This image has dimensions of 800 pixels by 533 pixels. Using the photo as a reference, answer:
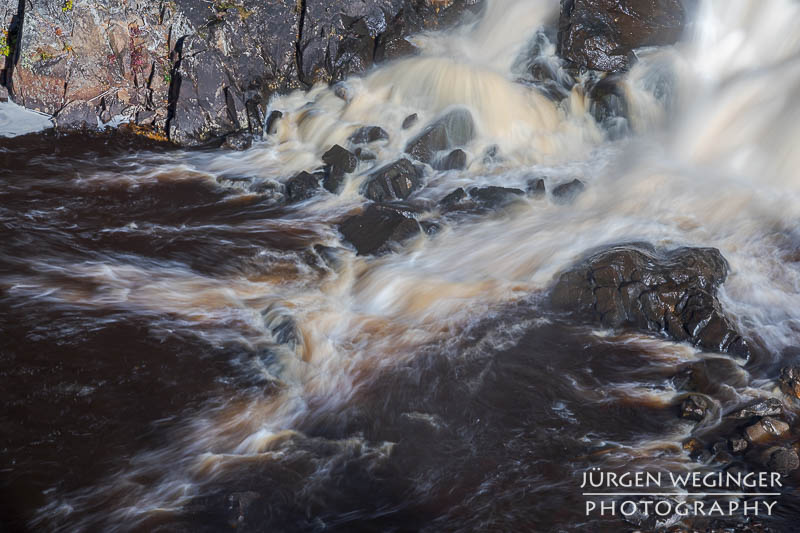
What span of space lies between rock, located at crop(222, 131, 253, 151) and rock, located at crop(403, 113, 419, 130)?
111 inches

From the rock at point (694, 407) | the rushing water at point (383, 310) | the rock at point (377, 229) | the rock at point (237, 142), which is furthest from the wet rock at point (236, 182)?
the rock at point (694, 407)

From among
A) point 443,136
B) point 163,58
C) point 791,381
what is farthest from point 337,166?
point 791,381

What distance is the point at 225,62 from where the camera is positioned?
13227 mm

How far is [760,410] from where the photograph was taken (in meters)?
6.46

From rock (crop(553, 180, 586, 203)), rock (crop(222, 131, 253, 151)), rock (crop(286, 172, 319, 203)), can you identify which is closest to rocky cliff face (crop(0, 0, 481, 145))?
rock (crop(222, 131, 253, 151))

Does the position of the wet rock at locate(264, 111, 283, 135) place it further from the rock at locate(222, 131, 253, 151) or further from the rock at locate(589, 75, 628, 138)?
the rock at locate(589, 75, 628, 138)

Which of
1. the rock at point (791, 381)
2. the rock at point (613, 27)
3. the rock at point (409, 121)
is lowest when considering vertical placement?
the rock at point (791, 381)

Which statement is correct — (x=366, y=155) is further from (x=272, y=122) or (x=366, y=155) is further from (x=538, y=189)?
(x=538, y=189)

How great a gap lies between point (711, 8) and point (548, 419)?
10175mm

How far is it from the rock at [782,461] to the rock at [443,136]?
7.48 meters

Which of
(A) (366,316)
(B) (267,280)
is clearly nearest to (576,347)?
(A) (366,316)

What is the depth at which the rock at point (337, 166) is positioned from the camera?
1154 cm

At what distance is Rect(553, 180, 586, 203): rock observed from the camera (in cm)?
1094

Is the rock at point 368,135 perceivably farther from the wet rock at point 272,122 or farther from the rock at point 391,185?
the wet rock at point 272,122
